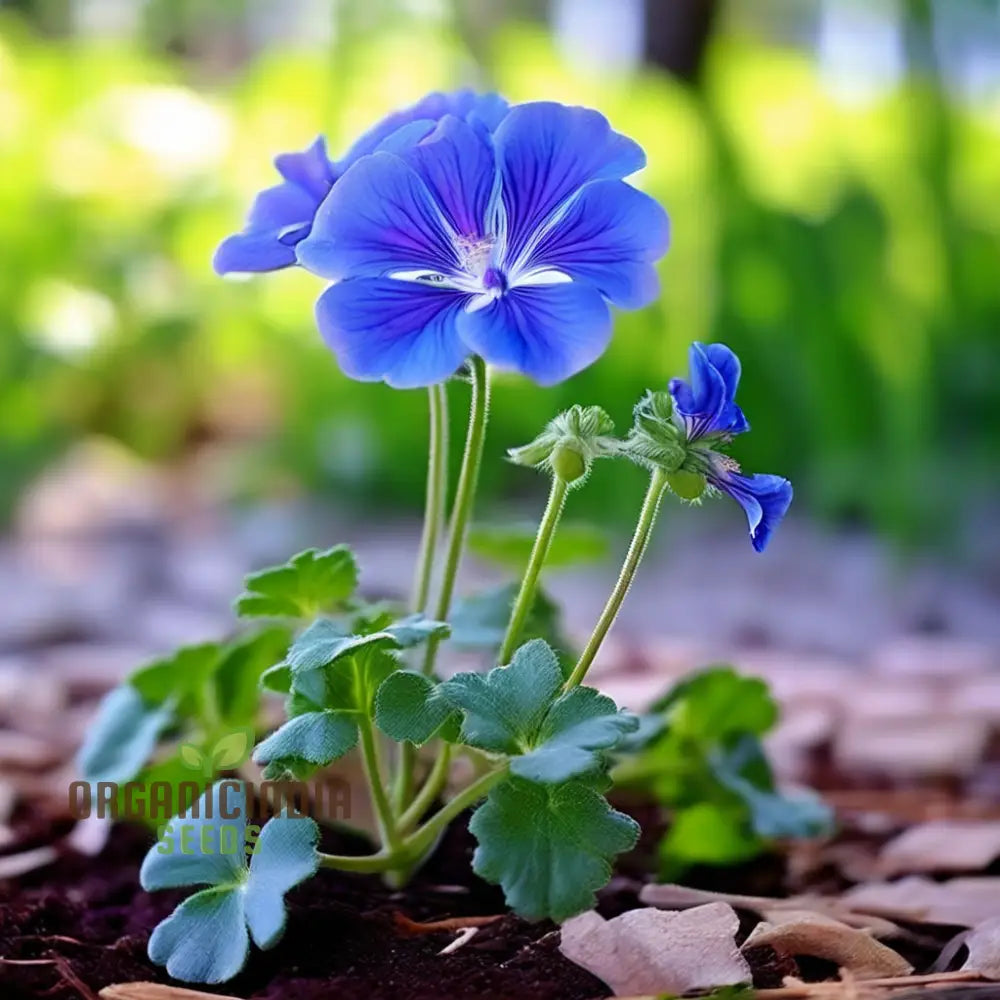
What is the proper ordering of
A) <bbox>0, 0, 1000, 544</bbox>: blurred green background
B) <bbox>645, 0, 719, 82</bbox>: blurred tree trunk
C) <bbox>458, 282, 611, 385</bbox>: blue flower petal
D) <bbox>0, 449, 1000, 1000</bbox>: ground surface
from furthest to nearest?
<bbox>645, 0, 719, 82</bbox>: blurred tree trunk
<bbox>0, 0, 1000, 544</bbox>: blurred green background
<bbox>0, 449, 1000, 1000</bbox>: ground surface
<bbox>458, 282, 611, 385</bbox>: blue flower petal

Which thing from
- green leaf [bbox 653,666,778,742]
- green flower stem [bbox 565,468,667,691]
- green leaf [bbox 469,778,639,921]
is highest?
green flower stem [bbox 565,468,667,691]

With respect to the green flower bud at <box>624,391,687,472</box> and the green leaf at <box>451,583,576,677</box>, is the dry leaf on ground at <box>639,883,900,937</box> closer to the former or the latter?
the green leaf at <box>451,583,576,677</box>

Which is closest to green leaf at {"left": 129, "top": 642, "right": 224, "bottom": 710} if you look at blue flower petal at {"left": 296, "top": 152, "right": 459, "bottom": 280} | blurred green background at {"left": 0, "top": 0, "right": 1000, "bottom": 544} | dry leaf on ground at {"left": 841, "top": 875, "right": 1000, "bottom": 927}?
blue flower petal at {"left": 296, "top": 152, "right": 459, "bottom": 280}

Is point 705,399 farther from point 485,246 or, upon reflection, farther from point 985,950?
point 985,950

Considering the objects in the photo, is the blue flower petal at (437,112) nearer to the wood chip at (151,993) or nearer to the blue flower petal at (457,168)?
the blue flower petal at (457,168)

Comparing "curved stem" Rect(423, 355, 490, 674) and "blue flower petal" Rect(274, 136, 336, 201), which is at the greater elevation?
"blue flower petal" Rect(274, 136, 336, 201)

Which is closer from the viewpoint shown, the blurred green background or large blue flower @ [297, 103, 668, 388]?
large blue flower @ [297, 103, 668, 388]

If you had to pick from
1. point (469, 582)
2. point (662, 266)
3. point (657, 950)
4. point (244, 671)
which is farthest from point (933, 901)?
point (662, 266)
